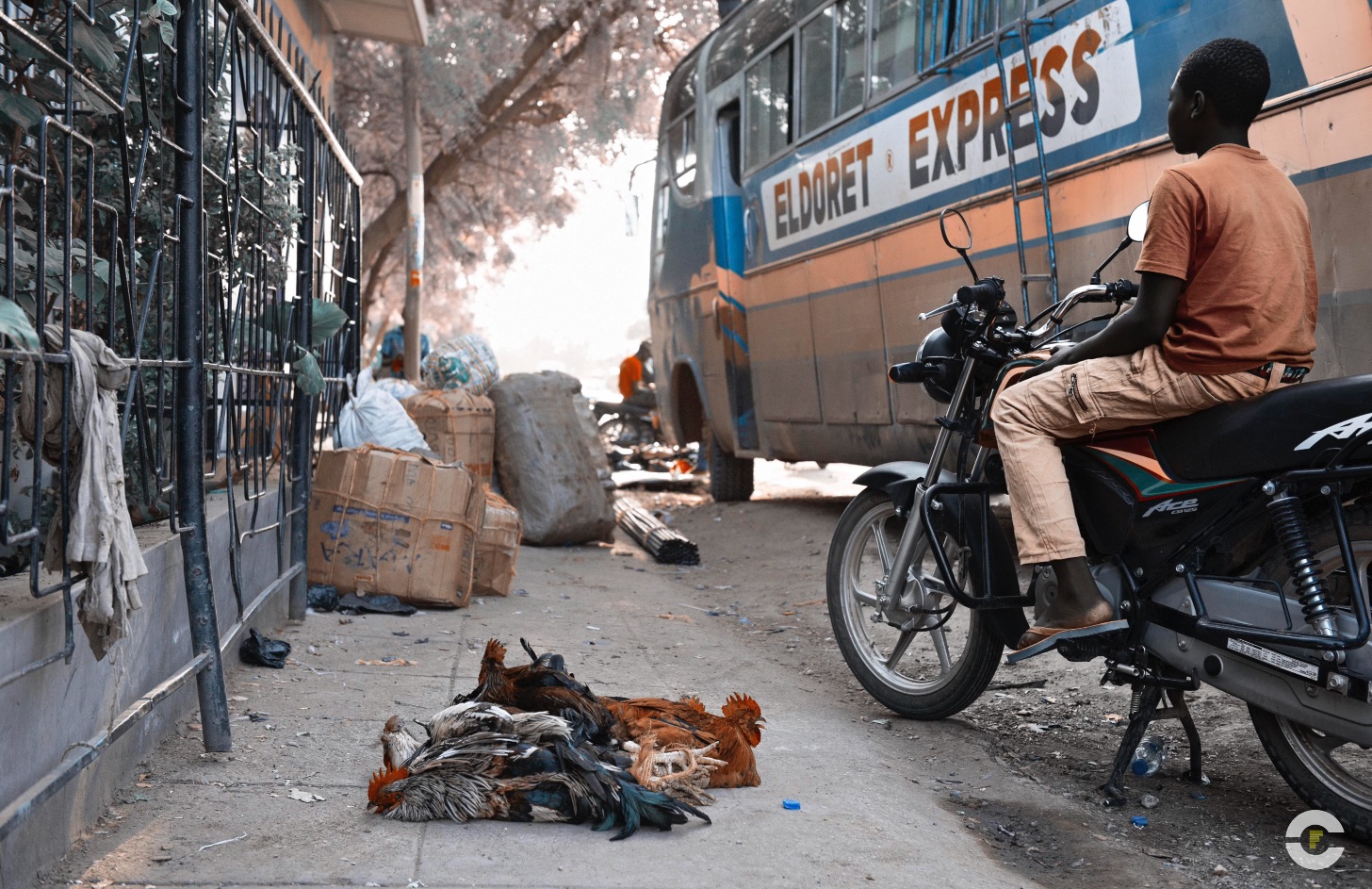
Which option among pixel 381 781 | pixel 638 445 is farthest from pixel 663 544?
pixel 638 445

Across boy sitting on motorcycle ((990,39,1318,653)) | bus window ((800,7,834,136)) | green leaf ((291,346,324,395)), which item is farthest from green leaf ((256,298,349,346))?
bus window ((800,7,834,136))

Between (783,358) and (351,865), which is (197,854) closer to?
(351,865)

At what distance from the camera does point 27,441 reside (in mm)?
2475

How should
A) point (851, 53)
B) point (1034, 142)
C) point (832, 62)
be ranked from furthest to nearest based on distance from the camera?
point (832, 62) → point (851, 53) → point (1034, 142)

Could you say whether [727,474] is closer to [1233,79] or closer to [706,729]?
[706,729]

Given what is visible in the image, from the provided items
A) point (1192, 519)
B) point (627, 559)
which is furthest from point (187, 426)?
point (627, 559)

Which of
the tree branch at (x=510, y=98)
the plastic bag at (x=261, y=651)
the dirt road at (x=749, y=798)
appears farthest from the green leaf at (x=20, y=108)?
the tree branch at (x=510, y=98)

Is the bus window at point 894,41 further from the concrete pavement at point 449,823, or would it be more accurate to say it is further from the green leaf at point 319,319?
the concrete pavement at point 449,823

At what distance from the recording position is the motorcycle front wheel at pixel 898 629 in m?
3.84

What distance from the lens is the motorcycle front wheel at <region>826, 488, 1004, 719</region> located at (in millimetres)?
3840

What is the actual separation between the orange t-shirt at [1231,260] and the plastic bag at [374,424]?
14.8 feet

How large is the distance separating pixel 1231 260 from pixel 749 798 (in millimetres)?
1783

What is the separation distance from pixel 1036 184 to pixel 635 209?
6.60m

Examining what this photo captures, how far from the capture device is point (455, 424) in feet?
25.6
